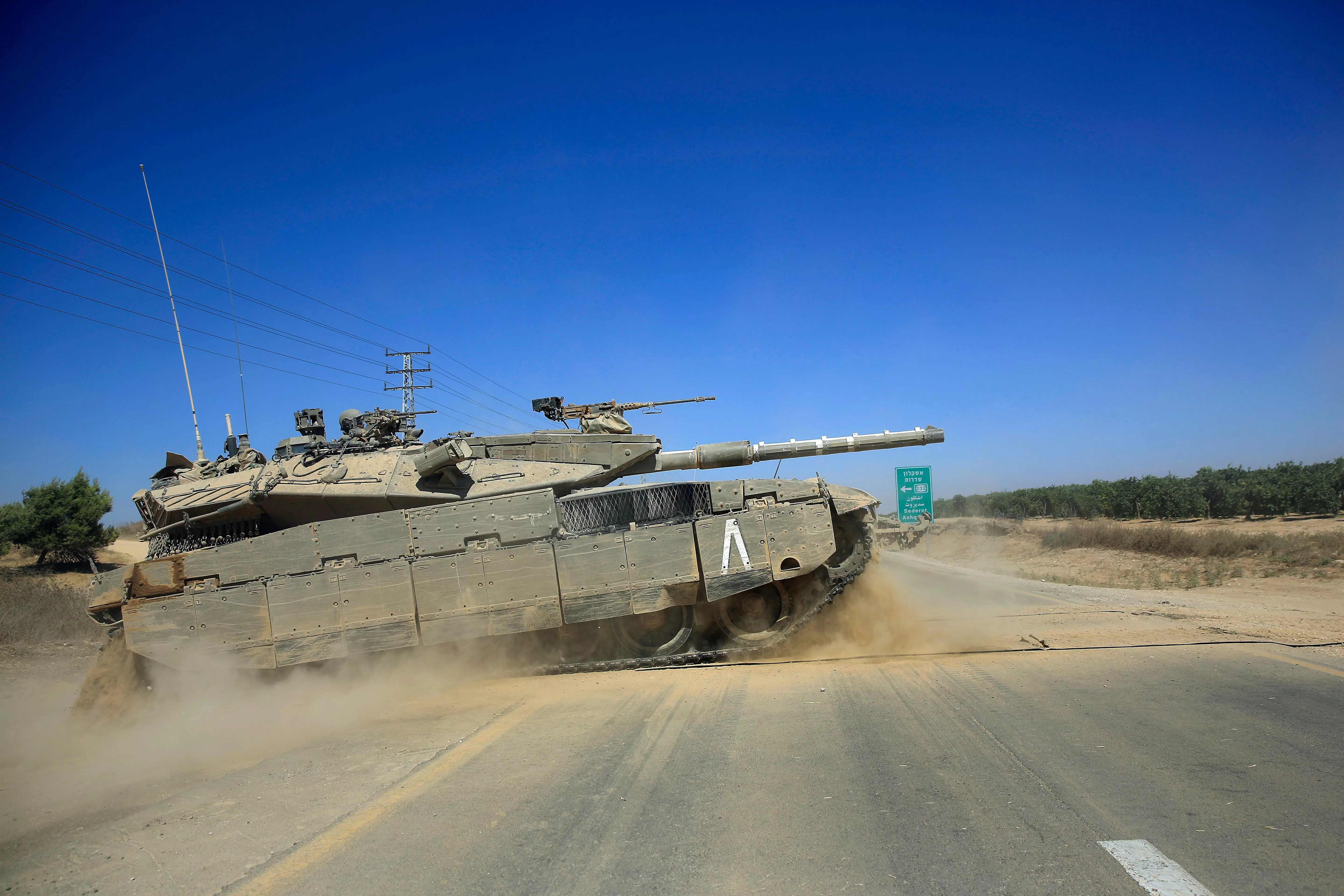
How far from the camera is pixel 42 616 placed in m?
15.6

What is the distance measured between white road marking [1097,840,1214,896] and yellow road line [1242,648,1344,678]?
505 centimetres

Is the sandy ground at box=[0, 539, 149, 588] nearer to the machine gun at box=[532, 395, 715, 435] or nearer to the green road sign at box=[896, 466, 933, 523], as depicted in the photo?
the machine gun at box=[532, 395, 715, 435]

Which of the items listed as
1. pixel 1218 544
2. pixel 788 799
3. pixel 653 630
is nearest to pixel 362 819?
pixel 788 799

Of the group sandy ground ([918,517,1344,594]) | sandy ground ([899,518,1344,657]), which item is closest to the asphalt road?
sandy ground ([899,518,1344,657])

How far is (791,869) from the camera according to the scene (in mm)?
3750

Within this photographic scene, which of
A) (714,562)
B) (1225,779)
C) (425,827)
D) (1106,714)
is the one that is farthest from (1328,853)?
(714,562)

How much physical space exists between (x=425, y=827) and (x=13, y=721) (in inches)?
311

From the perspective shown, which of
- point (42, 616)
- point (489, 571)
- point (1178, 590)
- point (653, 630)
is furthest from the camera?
point (42, 616)

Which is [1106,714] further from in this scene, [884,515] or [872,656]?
[884,515]

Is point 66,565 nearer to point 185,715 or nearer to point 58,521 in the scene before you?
point 58,521

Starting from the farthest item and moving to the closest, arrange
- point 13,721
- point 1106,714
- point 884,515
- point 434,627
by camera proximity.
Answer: point 884,515, point 434,627, point 13,721, point 1106,714

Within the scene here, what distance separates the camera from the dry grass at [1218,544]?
1677 cm

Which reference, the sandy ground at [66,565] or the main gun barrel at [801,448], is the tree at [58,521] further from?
the main gun barrel at [801,448]

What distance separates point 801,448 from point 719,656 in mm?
4457
